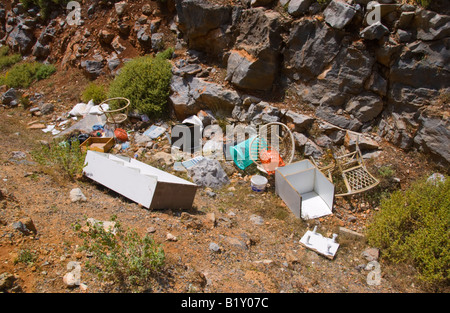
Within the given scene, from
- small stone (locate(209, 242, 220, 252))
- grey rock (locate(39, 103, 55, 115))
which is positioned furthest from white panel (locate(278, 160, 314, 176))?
grey rock (locate(39, 103, 55, 115))

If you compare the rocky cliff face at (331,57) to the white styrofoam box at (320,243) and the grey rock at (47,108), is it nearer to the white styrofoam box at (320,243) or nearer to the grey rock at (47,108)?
the white styrofoam box at (320,243)

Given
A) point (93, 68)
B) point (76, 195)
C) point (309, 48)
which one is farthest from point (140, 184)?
point (93, 68)

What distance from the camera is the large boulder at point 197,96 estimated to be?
612 centimetres

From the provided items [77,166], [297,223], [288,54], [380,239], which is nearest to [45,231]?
[77,166]

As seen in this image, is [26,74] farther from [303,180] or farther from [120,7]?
[303,180]

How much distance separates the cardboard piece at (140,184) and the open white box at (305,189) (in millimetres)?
1425

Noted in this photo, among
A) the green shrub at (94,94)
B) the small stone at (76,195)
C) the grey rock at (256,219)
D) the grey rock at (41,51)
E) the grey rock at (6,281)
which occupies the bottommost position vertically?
the grey rock at (256,219)

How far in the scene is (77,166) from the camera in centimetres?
432

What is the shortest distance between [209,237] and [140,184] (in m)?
1.14

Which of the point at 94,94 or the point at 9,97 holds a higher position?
the point at 94,94

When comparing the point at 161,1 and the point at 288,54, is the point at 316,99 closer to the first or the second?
the point at 288,54

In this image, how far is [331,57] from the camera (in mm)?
5148

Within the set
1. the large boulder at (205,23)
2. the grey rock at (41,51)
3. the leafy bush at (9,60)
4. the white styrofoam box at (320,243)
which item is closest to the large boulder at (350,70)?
the large boulder at (205,23)

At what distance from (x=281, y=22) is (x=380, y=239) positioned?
414cm
